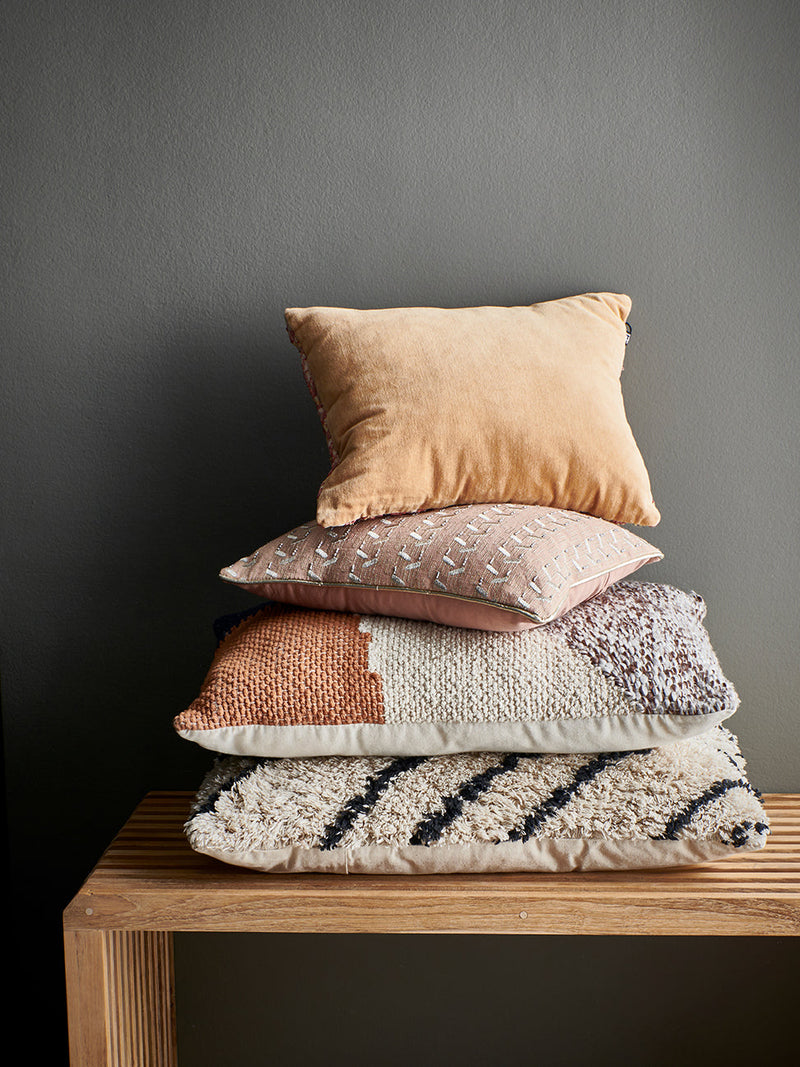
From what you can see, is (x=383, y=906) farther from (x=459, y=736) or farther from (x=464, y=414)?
(x=464, y=414)

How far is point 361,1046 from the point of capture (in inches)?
52.9

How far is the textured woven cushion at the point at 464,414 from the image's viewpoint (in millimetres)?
1019

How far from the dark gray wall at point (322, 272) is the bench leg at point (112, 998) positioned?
7.6 inches

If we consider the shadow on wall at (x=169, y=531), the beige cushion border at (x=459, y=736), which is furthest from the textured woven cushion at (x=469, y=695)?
the shadow on wall at (x=169, y=531)

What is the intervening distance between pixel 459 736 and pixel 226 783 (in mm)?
257

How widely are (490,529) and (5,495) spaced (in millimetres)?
782

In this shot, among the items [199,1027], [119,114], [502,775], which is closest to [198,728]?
[502,775]

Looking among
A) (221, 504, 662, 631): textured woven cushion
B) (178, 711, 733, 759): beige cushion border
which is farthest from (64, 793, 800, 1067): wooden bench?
(221, 504, 662, 631): textured woven cushion

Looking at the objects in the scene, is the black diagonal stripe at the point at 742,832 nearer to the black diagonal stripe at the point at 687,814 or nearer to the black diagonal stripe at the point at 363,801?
the black diagonal stripe at the point at 687,814

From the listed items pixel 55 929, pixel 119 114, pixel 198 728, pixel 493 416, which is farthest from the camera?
pixel 55 929

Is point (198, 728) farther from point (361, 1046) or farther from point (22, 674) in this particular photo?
point (361, 1046)

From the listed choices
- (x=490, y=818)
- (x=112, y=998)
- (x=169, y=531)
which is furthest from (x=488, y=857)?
(x=169, y=531)

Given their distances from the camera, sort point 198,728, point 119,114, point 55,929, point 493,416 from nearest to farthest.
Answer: point 198,728, point 493,416, point 119,114, point 55,929

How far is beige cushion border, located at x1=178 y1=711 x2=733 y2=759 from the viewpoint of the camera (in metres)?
0.89
